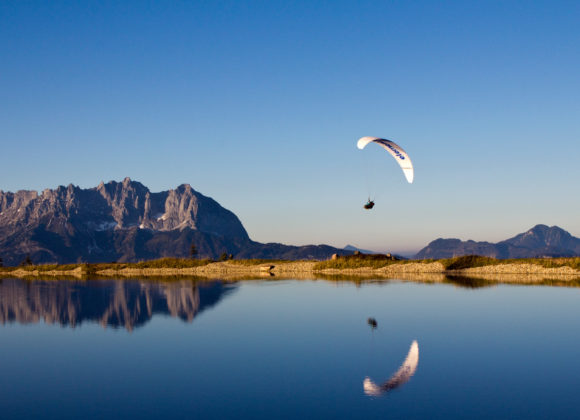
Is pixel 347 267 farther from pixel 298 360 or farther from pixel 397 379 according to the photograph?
pixel 397 379

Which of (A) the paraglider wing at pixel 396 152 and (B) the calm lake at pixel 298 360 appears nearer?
(B) the calm lake at pixel 298 360

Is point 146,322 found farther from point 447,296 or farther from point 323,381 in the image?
point 447,296

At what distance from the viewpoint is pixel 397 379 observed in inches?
853

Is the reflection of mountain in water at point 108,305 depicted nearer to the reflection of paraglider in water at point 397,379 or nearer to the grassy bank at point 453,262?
the reflection of paraglider in water at point 397,379

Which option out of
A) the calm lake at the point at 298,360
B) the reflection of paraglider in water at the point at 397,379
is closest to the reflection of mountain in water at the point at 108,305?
the calm lake at the point at 298,360

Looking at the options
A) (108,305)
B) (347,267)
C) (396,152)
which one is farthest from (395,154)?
(347,267)

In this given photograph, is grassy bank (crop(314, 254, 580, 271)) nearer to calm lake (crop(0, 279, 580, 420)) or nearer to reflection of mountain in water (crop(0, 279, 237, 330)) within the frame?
reflection of mountain in water (crop(0, 279, 237, 330))

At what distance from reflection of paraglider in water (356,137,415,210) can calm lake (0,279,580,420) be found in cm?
1918

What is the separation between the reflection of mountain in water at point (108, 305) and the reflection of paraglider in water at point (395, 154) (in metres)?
26.4

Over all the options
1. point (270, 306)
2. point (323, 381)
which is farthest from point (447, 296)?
point (323, 381)

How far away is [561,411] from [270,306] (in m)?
33.2

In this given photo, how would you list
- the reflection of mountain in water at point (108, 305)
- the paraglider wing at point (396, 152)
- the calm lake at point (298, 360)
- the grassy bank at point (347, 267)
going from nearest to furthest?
1. the calm lake at point (298, 360)
2. the reflection of mountain in water at point (108, 305)
3. the paraglider wing at point (396, 152)
4. the grassy bank at point (347, 267)

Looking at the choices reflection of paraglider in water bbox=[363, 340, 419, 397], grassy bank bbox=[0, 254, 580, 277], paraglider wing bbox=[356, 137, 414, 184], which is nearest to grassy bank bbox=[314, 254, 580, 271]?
grassy bank bbox=[0, 254, 580, 277]

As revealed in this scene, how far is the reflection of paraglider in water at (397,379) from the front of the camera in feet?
66.3
